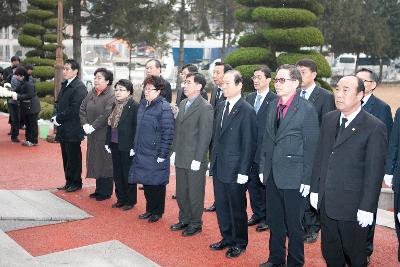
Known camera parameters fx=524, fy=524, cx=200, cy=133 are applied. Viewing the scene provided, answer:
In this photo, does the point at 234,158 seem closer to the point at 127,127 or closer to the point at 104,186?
the point at 127,127

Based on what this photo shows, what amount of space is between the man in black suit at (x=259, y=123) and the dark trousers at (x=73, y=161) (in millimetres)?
2935

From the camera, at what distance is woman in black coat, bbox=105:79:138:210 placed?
716 centimetres

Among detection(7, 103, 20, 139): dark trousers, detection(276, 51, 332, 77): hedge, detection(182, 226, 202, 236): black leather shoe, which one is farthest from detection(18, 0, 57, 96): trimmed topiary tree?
detection(182, 226, 202, 236): black leather shoe

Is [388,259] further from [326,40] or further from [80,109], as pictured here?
[326,40]

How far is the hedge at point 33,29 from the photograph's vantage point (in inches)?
811

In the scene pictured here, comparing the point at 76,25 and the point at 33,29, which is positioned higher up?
the point at 76,25

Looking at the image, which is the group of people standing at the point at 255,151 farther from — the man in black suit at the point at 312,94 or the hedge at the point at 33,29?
the hedge at the point at 33,29

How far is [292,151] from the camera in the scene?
4945 millimetres

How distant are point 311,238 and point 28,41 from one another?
17.2 m

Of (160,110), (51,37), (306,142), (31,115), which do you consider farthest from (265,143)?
(51,37)

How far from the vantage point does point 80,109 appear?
7879 millimetres

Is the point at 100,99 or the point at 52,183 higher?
the point at 100,99

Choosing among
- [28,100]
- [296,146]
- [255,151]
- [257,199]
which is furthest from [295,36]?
[296,146]

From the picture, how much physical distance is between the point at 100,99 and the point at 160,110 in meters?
1.47
